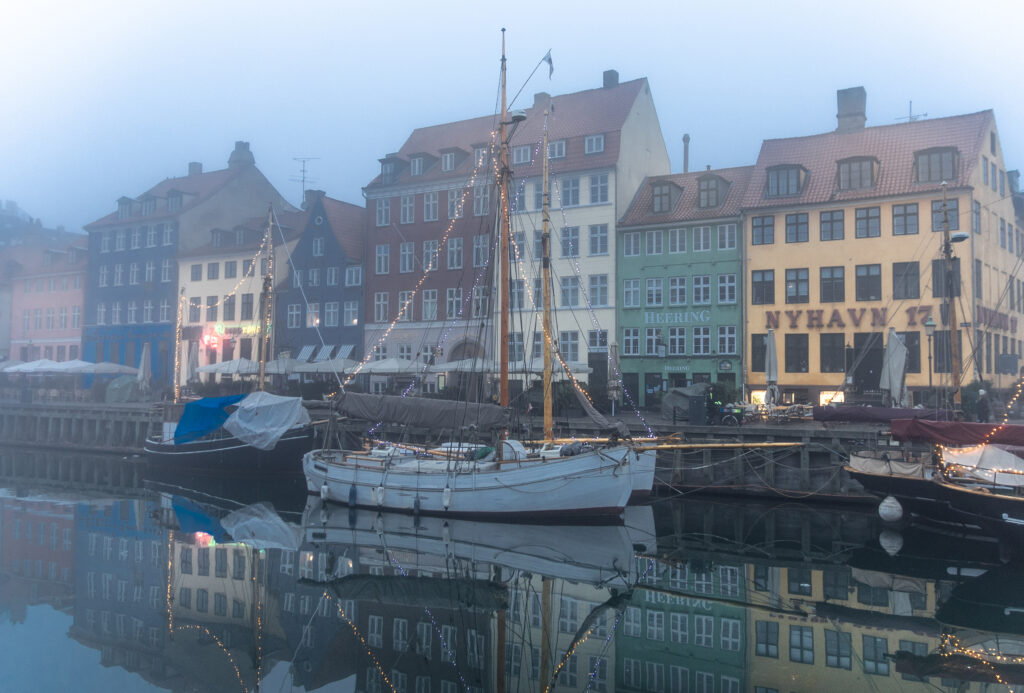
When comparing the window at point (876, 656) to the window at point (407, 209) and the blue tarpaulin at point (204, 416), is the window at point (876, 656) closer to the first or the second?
the blue tarpaulin at point (204, 416)

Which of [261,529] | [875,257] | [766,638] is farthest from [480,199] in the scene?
[766,638]

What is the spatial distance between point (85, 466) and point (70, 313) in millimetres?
34657

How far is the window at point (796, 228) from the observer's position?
41562 millimetres

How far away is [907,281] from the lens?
38.7m

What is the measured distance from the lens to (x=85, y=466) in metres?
40.3

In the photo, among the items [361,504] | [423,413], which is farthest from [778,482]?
[361,504]

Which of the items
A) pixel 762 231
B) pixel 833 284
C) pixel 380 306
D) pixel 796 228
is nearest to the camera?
pixel 833 284

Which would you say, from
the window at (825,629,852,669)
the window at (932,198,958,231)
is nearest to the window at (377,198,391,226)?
the window at (932,198,958,231)

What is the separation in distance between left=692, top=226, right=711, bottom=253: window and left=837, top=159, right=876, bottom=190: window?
6.75 metres

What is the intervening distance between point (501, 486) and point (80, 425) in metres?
32.5

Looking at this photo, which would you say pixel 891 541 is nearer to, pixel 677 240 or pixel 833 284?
pixel 833 284

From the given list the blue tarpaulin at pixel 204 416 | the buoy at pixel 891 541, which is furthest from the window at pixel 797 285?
the blue tarpaulin at pixel 204 416

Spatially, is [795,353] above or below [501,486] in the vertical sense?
above

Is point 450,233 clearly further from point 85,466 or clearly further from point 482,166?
point 85,466
